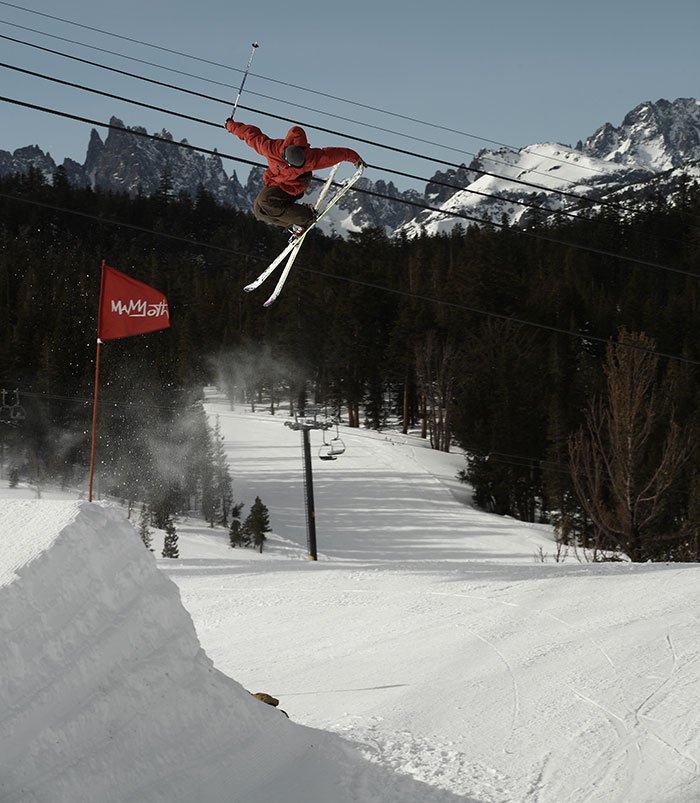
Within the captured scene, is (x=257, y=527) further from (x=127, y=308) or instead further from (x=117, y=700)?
(x=117, y=700)

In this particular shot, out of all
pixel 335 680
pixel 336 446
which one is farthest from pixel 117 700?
pixel 336 446

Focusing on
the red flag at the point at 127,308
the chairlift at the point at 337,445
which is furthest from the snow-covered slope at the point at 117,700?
the chairlift at the point at 337,445

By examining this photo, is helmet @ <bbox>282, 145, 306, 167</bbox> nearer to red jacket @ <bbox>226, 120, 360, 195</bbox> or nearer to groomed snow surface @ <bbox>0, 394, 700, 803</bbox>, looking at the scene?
red jacket @ <bbox>226, 120, 360, 195</bbox>

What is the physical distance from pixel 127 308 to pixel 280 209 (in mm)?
4456

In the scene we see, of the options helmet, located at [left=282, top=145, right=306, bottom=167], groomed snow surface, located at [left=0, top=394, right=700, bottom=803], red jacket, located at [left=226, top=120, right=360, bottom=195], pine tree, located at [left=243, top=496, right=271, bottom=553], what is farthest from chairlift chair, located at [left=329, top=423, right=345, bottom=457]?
helmet, located at [left=282, top=145, right=306, bottom=167]

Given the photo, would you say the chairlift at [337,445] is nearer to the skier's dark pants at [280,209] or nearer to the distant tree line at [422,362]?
the distant tree line at [422,362]

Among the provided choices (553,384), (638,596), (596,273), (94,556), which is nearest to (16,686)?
(94,556)

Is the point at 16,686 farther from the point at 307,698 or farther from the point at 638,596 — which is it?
the point at 638,596

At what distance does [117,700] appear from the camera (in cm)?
538

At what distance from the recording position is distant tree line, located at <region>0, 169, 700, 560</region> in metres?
40.3

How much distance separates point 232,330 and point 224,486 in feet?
119

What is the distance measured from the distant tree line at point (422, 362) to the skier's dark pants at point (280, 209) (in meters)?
16.4

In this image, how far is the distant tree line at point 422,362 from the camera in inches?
1586

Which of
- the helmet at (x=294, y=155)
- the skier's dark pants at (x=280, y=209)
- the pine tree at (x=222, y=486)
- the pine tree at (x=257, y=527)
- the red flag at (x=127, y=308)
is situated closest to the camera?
the helmet at (x=294, y=155)
